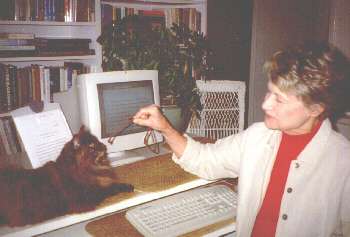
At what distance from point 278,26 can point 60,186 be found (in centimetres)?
269

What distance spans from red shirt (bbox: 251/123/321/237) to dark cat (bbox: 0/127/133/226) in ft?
1.78

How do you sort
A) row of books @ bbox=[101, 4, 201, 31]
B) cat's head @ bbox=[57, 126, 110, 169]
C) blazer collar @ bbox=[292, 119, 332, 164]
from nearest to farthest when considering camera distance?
cat's head @ bbox=[57, 126, 110, 169] → blazer collar @ bbox=[292, 119, 332, 164] → row of books @ bbox=[101, 4, 201, 31]

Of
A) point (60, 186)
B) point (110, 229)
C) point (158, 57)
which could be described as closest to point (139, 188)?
point (110, 229)

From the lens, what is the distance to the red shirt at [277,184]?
4.08 feet

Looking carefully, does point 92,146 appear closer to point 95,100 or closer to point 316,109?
point 95,100

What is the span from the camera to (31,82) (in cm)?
258

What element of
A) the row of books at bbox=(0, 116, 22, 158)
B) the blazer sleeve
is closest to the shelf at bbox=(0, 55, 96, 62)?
the row of books at bbox=(0, 116, 22, 158)

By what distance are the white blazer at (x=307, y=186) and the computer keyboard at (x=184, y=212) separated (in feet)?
0.41

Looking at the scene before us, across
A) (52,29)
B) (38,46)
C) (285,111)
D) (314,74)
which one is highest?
(52,29)

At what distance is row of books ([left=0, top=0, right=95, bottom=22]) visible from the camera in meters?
2.41

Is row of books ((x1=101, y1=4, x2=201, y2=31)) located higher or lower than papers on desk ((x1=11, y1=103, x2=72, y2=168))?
higher

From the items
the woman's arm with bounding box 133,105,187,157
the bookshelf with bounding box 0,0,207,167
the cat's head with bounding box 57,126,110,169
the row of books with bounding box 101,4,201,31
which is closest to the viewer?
the cat's head with bounding box 57,126,110,169

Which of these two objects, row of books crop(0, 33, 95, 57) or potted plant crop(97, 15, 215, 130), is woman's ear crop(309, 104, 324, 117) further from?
row of books crop(0, 33, 95, 57)

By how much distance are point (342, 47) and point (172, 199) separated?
6.90 ft
